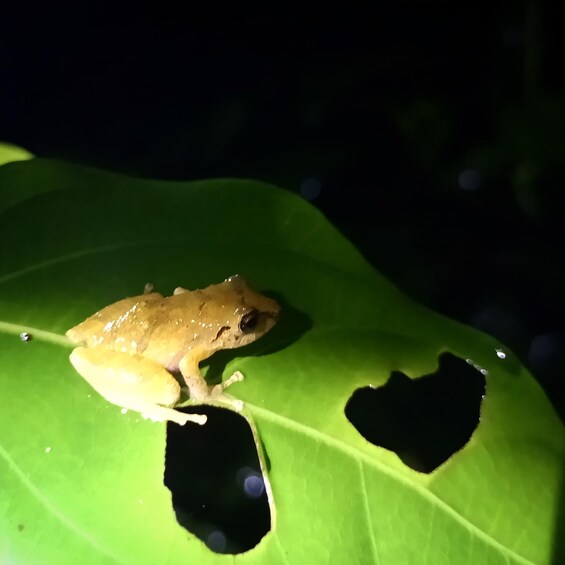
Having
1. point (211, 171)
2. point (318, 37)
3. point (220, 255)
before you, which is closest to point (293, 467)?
point (220, 255)

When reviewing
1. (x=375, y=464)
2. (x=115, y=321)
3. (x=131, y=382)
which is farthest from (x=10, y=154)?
(x=375, y=464)

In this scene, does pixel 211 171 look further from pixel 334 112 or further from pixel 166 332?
pixel 166 332

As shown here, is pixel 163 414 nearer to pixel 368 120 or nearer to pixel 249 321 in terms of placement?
pixel 249 321

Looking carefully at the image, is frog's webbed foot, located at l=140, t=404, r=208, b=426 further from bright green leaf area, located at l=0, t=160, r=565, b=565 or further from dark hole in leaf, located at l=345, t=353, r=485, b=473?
dark hole in leaf, located at l=345, t=353, r=485, b=473

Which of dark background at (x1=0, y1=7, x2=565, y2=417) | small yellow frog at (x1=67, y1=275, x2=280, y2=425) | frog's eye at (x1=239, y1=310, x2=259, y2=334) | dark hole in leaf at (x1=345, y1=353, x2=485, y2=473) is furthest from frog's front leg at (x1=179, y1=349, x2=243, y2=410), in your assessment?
dark background at (x1=0, y1=7, x2=565, y2=417)

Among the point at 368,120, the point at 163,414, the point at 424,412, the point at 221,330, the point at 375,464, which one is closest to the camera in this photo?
the point at 375,464

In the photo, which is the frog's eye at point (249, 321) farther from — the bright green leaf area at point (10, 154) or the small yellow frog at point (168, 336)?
the bright green leaf area at point (10, 154)
